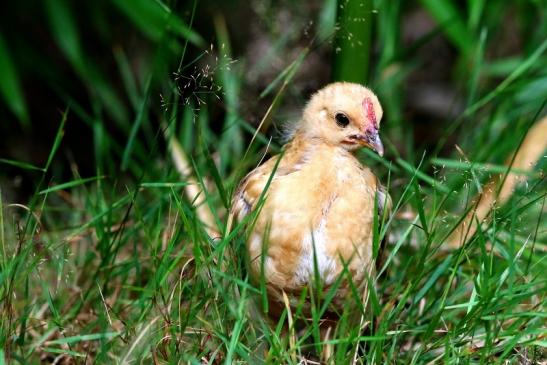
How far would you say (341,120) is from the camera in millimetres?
2283

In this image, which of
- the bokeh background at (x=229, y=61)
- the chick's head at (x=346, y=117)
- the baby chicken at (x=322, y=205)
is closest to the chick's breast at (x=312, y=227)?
the baby chicken at (x=322, y=205)

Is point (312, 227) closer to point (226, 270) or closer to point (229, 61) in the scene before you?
point (226, 270)

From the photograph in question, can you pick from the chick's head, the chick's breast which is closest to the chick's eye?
the chick's head

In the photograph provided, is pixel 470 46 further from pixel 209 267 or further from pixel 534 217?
pixel 209 267

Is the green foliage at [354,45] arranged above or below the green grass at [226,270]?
above

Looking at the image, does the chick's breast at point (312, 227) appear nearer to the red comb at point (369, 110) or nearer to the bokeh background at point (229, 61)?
the red comb at point (369, 110)

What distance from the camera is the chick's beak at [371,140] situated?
2213 millimetres

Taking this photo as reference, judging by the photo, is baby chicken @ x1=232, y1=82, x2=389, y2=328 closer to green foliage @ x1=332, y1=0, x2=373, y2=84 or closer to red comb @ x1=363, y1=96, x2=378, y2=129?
red comb @ x1=363, y1=96, x2=378, y2=129

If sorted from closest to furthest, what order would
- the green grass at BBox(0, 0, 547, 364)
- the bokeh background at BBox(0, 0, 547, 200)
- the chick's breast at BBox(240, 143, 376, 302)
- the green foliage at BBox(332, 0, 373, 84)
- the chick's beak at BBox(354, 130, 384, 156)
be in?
the green grass at BBox(0, 0, 547, 364)
the chick's breast at BBox(240, 143, 376, 302)
the chick's beak at BBox(354, 130, 384, 156)
the green foliage at BBox(332, 0, 373, 84)
the bokeh background at BBox(0, 0, 547, 200)

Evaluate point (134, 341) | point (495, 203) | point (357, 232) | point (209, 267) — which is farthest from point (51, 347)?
point (495, 203)

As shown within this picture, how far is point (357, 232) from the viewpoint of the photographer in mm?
2152

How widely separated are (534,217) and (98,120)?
1.39 m

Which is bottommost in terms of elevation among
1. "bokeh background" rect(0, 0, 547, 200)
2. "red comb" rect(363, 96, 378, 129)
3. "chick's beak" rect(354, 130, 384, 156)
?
"bokeh background" rect(0, 0, 547, 200)

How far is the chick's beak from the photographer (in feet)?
7.26
